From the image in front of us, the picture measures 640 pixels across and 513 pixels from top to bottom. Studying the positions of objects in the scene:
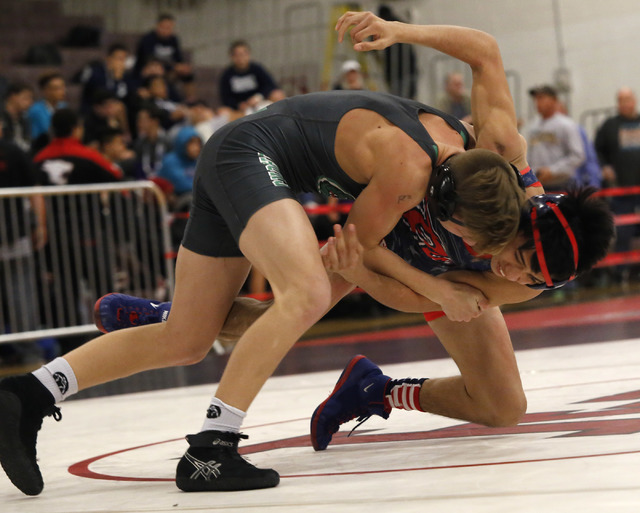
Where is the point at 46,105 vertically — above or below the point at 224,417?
below

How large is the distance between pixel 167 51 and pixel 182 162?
398cm

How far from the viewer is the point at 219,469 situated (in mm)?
2707

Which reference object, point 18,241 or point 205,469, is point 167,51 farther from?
point 205,469

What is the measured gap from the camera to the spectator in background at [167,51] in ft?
39.8

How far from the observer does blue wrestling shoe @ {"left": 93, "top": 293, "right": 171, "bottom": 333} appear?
350 cm

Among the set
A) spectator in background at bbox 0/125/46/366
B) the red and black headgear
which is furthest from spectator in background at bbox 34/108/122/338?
the red and black headgear

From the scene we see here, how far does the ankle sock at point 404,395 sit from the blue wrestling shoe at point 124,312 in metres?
0.83

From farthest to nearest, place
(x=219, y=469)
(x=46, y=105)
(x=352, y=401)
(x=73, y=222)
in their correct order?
1. (x=46, y=105)
2. (x=73, y=222)
3. (x=352, y=401)
4. (x=219, y=469)

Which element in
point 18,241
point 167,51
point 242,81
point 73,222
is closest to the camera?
point 18,241

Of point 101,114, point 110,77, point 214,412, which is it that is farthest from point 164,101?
point 214,412

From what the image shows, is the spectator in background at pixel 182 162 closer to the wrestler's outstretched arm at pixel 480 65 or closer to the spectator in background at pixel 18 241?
the spectator in background at pixel 18 241

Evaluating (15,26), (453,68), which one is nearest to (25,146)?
(15,26)

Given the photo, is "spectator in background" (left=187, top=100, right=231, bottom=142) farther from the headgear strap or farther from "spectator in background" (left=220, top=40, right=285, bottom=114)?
the headgear strap

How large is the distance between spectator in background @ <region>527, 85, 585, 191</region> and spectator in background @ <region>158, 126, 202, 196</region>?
333cm
